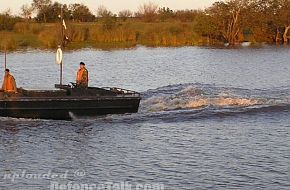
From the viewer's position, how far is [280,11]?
69.6 meters

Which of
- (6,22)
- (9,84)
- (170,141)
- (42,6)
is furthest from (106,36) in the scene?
(170,141)

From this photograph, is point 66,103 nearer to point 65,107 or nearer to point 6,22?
point 65,107

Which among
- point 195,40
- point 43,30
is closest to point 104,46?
point 43,30

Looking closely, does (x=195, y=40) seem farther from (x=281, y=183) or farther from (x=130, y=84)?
(x=281, y=183)

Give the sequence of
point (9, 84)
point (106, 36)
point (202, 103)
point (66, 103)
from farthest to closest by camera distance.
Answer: point (106, 36) < point (202, 103) < point (66, 103) < point (9, 84)

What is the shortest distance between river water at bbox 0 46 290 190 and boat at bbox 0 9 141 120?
313mm

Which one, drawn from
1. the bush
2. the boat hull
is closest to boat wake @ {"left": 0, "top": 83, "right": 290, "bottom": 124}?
the boat hull

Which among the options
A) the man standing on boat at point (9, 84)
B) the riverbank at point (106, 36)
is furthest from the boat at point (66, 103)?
the riverbank at point (106, 36)

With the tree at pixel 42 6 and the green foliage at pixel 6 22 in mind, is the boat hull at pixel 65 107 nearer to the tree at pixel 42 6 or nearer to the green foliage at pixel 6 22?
the green foliage at pixel 6 22

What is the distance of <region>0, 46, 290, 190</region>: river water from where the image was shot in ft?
51.3

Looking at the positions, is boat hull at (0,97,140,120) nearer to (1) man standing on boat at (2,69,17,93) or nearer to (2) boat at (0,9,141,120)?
(2) boat at (0,9,141,120)

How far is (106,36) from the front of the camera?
2594 inches

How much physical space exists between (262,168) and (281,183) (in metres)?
1.29

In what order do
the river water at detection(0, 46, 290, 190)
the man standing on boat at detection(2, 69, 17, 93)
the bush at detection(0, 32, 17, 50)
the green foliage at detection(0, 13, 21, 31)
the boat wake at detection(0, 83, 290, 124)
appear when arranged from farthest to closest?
1. the green foliage at detection(0, 13, 21, 31)
2. the bush at detection(0, 32, 17, 50)
3. the boat wake at detection(0, 83, 290, 124)
4. the man standing on boat at detection(2, 69, 17, 93)
5. the river water at detection(0, 46, 290, 190)
